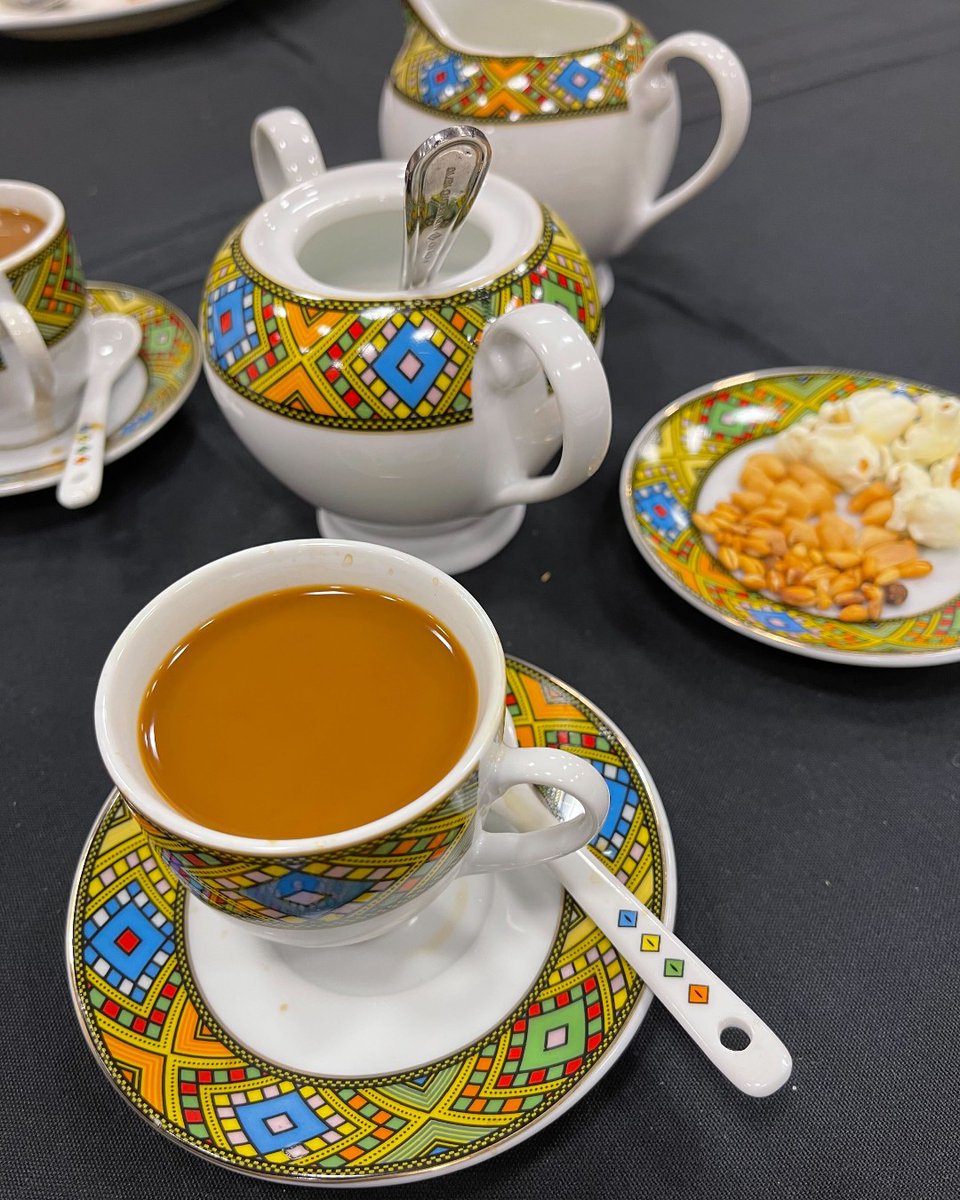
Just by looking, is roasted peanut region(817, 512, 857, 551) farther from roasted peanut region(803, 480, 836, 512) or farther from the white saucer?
the white saucer

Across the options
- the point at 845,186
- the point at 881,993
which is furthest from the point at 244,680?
the point at 845,186

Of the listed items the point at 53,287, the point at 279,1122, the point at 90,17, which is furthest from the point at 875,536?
the point at 90,17

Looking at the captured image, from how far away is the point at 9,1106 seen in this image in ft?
1.42

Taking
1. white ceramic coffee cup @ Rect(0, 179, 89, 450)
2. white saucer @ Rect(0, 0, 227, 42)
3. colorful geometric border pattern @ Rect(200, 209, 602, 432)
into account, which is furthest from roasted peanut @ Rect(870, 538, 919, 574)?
white saucer @ Rect(0, 0, 227, 42)

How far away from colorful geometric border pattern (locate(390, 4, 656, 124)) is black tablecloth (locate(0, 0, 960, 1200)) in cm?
20

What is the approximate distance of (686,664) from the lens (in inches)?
24.1

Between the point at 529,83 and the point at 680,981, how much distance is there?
2.17 ft

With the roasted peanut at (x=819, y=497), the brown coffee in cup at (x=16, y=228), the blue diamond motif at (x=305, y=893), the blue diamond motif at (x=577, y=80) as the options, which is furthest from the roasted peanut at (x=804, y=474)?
the brown coffee in cup at (x=16, y=228)

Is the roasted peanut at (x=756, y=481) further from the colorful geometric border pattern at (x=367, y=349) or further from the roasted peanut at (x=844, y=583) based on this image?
the colorful geometric border pattern at (x=367, y=349)

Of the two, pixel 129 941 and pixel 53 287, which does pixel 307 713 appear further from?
pixel 53 287

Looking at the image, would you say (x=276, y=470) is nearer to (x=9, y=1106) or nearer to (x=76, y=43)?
(x=9, y=1106)

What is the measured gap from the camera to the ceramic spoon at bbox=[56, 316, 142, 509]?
2.16 feet

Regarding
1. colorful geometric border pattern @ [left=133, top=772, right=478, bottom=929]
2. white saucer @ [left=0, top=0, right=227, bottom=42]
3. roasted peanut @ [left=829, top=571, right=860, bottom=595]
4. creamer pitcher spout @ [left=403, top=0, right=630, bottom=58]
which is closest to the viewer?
colorful geometric border pattern @ [left=133, top=772, right=478, bottom=929]

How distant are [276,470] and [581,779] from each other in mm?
333
